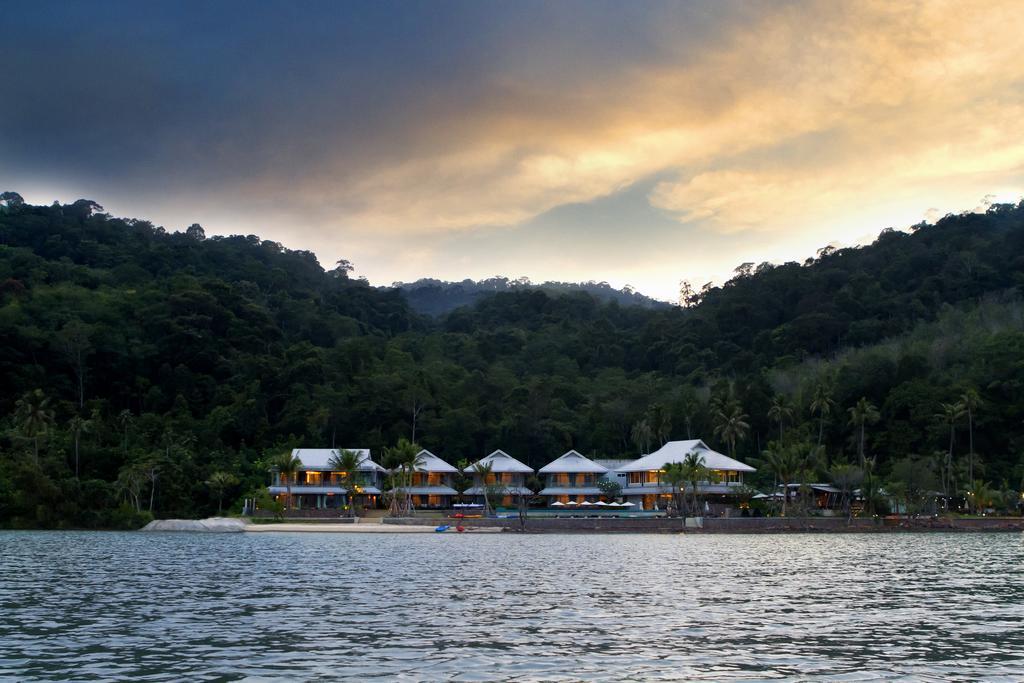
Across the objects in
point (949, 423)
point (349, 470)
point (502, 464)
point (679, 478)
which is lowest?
point (679, 478)

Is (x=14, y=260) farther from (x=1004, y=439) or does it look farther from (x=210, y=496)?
(x=1004, y=439)

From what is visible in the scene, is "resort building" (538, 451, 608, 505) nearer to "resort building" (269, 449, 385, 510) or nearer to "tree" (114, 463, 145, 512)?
"resort building" (269, 449, 385, 510)

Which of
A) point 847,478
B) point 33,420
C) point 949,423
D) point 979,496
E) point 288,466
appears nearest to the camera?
point 847,478

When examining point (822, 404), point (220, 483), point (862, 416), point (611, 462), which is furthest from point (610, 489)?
point (220, 483)

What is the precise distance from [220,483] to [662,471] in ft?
110

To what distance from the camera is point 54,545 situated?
44.9 m

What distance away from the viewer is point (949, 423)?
74438mm

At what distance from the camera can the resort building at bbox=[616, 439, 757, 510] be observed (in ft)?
246

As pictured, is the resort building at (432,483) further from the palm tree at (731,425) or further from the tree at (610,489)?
the palm tree at (731,425)

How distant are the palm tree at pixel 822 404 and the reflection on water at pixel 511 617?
42119mm

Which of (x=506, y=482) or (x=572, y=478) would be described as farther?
(x=572, y=478)

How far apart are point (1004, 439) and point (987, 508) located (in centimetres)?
1064

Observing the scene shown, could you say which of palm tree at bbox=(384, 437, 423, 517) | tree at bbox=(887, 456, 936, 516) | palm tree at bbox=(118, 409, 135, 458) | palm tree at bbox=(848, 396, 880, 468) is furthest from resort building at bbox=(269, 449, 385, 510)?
tree at bbox=(887, 456, 936, 516)

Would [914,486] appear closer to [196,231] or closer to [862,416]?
[862,416]
